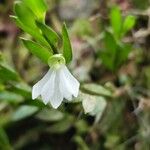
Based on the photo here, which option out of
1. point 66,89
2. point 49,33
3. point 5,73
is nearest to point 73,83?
point 66,89

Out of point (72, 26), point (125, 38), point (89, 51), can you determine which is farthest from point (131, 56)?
→ point (72, 26)

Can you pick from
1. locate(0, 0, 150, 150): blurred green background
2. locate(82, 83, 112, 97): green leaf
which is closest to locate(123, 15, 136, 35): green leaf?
locate(0, 0, 150, 150): blurred green background

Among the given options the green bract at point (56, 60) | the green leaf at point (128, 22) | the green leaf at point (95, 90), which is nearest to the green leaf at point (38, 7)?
the green bract at point (56, 60)

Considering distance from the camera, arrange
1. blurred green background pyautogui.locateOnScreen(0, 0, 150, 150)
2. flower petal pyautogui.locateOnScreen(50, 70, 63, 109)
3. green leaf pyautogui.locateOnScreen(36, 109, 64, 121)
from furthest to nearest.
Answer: green leaf pyautogui.locateOnScreen(36, 109, 64, 121)
blurred green background pyautogui.locateOnScreen(0, 0, 150, 150)
flower petal pyautogui.locateOnScreen(50, 70, 63, 109)

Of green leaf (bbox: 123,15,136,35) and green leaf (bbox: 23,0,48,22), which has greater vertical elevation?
green leaf (bbox: 23,0,48,22)

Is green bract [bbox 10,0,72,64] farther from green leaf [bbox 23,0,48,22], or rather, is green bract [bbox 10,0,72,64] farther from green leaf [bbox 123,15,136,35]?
green leaf [bbox 123,15,136,35]

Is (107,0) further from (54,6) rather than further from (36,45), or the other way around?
(36,45)

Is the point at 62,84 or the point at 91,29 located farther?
the point at 91,29
